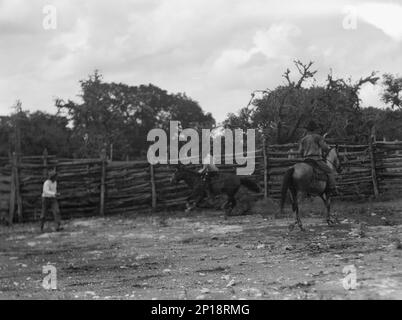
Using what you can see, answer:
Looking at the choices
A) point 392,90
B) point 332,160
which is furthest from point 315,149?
→ point 392,90

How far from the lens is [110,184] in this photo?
19000 millimetres

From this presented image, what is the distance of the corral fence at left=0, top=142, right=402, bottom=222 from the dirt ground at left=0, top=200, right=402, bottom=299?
2.79 meters

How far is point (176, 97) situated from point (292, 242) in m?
58.7

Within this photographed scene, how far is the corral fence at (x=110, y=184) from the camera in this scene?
1797cm

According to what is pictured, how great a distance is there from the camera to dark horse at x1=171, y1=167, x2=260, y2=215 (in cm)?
1623

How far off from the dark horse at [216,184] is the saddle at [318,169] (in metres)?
4.31

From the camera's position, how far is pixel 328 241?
977 centimetres

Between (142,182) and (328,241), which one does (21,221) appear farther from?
(328,241)

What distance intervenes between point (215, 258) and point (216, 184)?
745 centimetres
